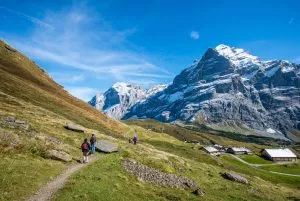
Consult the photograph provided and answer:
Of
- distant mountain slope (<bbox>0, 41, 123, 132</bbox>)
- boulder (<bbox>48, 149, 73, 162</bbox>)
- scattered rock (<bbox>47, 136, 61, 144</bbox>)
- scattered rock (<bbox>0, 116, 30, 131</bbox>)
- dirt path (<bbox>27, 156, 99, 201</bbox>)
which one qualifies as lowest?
dirt path (<bbox>27, 156, 99, 201</bbox>)

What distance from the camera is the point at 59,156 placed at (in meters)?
43.4

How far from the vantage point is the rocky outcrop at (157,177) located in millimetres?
43750

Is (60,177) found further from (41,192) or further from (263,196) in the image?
(263,196)

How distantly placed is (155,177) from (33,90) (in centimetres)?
A: 7916

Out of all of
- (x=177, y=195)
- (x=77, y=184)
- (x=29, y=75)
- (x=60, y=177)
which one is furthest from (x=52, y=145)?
(x=29, y=75)

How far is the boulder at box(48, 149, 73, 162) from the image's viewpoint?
1693 inches

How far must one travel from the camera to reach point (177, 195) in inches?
1547

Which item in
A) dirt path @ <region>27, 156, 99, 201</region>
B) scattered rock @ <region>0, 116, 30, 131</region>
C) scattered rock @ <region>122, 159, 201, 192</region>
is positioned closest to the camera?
dirt path @ <region>27, 156, 99, 201</region>

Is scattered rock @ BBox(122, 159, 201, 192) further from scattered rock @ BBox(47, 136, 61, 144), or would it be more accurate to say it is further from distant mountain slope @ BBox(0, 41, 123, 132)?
distant mountain slope @ BBox(0, 41, 123, 132)

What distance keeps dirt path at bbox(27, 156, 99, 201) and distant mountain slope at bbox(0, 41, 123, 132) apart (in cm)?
5847

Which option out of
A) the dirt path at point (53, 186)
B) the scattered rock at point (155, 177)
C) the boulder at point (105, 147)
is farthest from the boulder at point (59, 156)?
the boulder at point (105, 147)

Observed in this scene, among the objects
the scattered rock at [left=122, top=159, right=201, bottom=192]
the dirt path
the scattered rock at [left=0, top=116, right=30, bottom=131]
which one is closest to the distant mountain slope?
the scattered rock at [left=0, top=116, right=30, bottom=131]

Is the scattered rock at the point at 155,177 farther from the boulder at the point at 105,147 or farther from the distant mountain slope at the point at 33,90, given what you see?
the distant mountain slope at the point at 33,90

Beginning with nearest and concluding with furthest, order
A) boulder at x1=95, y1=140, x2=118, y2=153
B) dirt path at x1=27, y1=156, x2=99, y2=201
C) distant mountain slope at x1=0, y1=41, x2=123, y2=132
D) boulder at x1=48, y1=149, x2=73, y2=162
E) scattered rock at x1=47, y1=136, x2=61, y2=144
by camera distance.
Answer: dirt path at x1=27, y1=156, x2=99, y2=201 < boulder at x1=48, y1=149, x2=73, y2=162 < scattered rock at x1=47, y1=136, x2=61, y2=144 < boulder at x1=95, y1=140, x2=118, y2=153 < distant mountain slope at x1=0, y1=41, x2=123, y2=132
